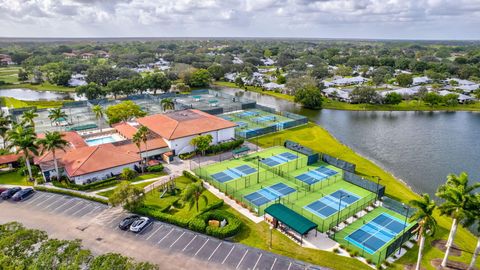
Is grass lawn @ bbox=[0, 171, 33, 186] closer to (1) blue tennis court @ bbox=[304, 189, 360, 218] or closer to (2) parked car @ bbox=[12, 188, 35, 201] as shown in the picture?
(2) parked car @ bbox=[12, 188, 35, 201]

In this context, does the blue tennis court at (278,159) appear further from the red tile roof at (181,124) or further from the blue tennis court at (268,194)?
the red tile roof at (181,124)

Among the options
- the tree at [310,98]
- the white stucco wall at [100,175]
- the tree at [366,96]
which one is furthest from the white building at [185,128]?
the tree at [366,96]

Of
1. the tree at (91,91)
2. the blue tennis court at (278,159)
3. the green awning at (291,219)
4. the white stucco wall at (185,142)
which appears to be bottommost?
the blue tennis court at (278,159)

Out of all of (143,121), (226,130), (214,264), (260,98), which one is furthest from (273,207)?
(260,98)

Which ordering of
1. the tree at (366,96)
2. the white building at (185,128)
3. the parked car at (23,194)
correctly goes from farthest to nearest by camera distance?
the tree at (366,96) → the white building at (185,128) → the parked car at (23,194)

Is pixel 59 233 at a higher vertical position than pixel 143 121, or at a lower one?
lower

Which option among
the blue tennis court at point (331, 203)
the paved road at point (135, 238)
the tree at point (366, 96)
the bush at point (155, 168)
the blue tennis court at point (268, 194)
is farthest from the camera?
the tree at point (366, 96)

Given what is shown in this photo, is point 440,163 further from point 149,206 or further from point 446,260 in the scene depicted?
point 149,206

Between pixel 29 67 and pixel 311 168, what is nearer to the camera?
pixel 311 168
